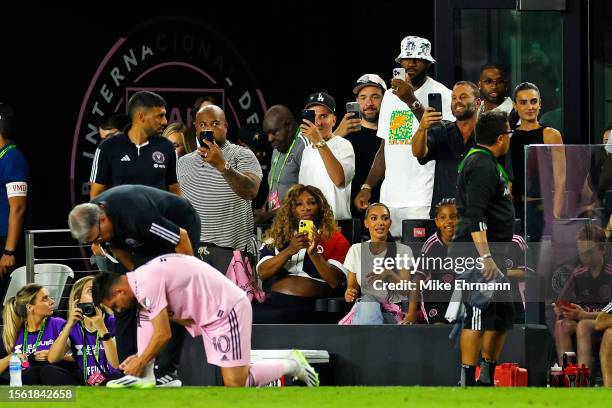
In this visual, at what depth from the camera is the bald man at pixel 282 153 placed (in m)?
10.4

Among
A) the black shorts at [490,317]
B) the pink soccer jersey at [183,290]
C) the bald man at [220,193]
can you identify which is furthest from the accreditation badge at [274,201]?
the pink soccer jersey at [183,290]

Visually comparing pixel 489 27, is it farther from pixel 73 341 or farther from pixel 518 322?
pixel 73 341

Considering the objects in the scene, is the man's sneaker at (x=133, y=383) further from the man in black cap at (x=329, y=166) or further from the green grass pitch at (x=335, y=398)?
the man in black cap at (x=329, y=166)

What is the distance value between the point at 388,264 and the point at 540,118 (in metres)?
1.70

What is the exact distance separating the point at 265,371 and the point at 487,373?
4.94 feet

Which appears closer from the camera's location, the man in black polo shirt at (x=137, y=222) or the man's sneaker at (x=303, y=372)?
the man in black polo shirt at (x=137, y=222)

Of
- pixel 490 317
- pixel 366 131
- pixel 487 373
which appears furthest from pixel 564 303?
pixel 366 131

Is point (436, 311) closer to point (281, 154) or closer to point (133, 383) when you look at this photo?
point (281, 154)

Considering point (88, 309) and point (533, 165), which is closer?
point (533, 165)

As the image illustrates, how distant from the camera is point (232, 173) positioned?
388 inches

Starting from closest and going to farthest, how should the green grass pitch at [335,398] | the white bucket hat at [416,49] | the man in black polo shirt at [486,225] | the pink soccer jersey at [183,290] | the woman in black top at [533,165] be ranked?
the green grass pitch at [335,398]
the pink soccer jersey at [183,290]
the man in black polo shirt at [486,225]
the woman in black top at [533,165]
the white bucket hat at [416,49]

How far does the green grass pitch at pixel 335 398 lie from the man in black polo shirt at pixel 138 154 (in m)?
1.58

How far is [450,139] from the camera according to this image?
9.70 meters

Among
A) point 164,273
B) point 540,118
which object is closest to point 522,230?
point 540,118
